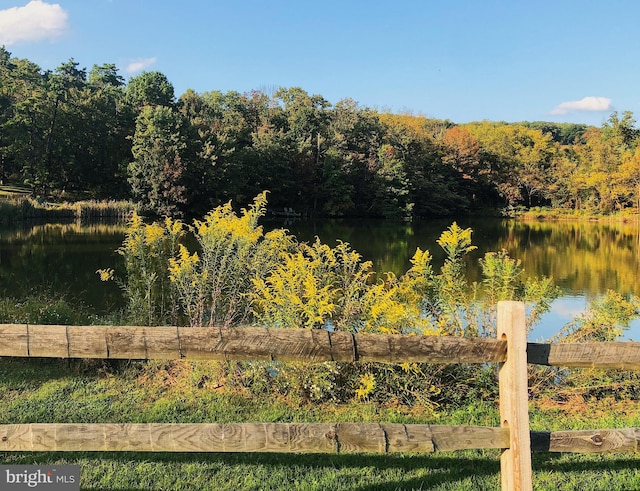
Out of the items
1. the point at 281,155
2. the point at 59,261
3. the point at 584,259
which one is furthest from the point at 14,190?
the point at 584,259

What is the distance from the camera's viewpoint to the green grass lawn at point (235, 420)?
10.5 ft

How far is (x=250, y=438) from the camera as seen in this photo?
241 cm

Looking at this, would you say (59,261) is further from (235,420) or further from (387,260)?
(235,420)

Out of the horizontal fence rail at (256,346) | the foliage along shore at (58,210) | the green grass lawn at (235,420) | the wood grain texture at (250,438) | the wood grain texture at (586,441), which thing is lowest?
the green grass lawn at (235,420)

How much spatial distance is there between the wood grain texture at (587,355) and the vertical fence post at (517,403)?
13 cm

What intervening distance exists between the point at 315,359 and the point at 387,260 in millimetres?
16243

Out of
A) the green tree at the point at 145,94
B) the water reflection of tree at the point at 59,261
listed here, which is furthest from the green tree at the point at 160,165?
the green tree at the point at 145,94

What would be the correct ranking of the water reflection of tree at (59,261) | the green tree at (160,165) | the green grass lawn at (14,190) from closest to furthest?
the water reflection of tree at (59,261)
the green tree at (160,165)
the green grass lawn at (14,190)

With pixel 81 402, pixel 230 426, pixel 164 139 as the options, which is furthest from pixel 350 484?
pixel 164 139

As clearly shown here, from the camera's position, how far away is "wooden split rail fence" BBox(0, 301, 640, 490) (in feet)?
7.89

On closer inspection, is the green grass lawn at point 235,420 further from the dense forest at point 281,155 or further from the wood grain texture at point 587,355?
the dense forest at point 281,155

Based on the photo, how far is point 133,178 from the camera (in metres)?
38.7

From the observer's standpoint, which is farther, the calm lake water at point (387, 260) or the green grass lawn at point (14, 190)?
the green grass lawn at point (14, 190)

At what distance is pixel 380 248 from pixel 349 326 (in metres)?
18.4
